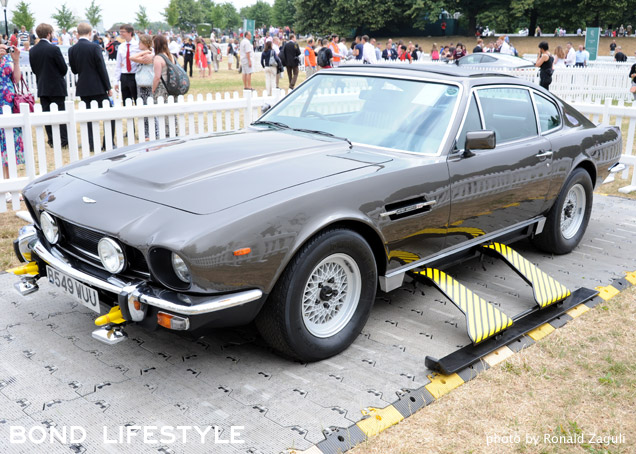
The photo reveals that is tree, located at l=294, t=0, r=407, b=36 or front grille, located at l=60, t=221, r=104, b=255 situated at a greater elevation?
tree, located at l=294, t=0, r=407, b=36

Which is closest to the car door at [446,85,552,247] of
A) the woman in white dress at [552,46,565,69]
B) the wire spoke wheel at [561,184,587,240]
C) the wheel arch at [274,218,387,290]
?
the wheel arch at [274,218,387,290]

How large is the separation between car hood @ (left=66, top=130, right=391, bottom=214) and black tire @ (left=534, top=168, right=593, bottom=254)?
2.28 meters

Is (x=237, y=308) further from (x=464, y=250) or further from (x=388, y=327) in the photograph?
(x=464, y=250)

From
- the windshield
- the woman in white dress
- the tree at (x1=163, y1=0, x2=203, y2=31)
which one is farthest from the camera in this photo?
the tree at (x1=163, y1=0, x2=203, y2=31)

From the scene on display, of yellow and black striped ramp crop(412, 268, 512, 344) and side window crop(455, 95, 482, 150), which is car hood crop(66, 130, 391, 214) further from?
yellow and black striped ramp crop(412, 268, 512, 344)

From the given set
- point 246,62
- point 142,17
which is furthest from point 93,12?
point 246,62

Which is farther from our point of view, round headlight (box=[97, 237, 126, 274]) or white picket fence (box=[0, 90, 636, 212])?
white picket fence (box=[0, 90, 636, 212])

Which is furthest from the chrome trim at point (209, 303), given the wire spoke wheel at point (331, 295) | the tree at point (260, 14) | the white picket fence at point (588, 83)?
the tree at point (260, 14)

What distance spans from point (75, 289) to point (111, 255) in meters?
0.43

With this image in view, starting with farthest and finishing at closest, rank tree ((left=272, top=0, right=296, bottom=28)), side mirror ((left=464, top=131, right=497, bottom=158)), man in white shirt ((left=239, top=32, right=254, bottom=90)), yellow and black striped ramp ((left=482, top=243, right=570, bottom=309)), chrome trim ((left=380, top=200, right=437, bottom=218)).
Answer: tree ((left=272, top=0, right=296, bottom=28))
man in white shirt ((left=239, top=32, right=254, bottom=90))
yellow and black striped ramp ((left=482, top=243, right=570, bottom=309))
side mirror ((left=464, top=131, right=497, bottom=158))
chrome trim ((left=380, top=200, right=437, bottom=218))

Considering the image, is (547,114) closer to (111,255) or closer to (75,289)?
(111,255)

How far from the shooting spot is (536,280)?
477 centimetres

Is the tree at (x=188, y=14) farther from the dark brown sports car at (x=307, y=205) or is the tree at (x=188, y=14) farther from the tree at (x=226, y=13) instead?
the dark brown sports car at (x=307, y=205)

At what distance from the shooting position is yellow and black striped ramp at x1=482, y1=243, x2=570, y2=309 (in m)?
4.63
